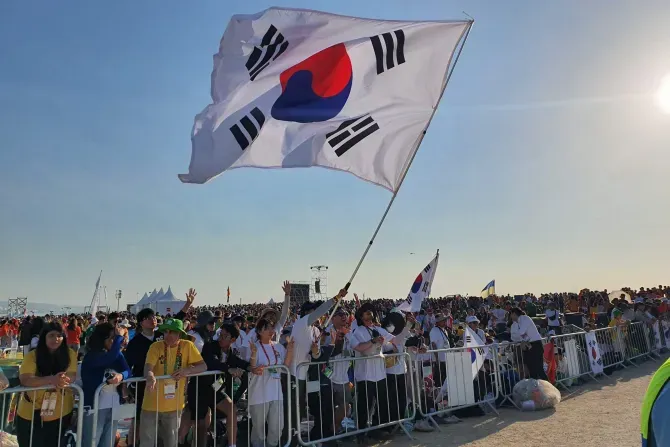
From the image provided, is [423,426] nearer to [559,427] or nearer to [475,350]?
[475,350]

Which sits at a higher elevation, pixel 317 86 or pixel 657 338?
pixel 317 86

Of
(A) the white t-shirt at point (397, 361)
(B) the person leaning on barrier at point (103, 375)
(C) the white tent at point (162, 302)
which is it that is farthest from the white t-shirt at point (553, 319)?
(C) the white tent at point (162, 302)

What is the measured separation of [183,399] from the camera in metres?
5.72

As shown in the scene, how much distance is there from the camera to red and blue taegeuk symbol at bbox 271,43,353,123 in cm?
648

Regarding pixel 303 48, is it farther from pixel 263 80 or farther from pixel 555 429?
pixel 555 429

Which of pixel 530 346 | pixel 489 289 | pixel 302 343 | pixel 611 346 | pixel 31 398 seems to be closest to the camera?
pixel 31 398

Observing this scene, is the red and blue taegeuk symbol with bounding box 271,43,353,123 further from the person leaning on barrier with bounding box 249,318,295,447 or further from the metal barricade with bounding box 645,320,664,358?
the metal barricade with bounding box 645,320,664,358

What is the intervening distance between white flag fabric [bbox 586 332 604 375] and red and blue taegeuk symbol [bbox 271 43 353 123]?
968 centimetres

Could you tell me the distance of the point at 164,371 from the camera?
5.66 metres

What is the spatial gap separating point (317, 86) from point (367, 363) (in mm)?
4292

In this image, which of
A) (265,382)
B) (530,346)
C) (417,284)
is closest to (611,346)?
(530,346)

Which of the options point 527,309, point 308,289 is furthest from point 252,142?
point 308,289

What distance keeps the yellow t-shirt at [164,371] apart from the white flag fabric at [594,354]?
10432 millimetres

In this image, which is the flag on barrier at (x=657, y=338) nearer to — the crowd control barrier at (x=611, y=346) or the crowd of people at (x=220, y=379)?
the crowd control barrier at (x=611, y=346)
